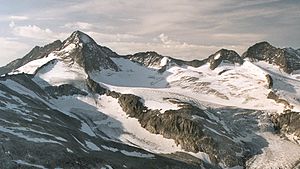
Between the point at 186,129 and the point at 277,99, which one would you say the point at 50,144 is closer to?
the point at 186,129

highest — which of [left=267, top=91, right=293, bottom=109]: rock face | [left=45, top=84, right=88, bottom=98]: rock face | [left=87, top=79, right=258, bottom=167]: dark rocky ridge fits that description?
[left=45, top=84, right=88, bottom=98]: rock face

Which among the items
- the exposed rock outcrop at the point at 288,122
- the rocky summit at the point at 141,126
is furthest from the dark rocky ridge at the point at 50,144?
the exposed rock outcrop at the point at 288,122

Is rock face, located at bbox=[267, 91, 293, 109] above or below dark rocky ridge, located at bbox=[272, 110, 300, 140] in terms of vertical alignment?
above

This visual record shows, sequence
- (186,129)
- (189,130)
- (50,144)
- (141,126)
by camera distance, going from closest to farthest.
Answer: (50,144)
(189,130)
(186,129)
(141,126)

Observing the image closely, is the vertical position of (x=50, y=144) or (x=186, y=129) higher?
(x=50, y=144)

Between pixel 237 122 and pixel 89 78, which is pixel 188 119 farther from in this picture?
pixel 89 78

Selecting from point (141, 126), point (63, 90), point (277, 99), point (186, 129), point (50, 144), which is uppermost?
point (63, 90)

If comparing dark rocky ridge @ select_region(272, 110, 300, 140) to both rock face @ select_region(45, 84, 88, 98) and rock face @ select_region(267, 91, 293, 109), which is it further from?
rock face @ select_region(45, 84, 88, 98)

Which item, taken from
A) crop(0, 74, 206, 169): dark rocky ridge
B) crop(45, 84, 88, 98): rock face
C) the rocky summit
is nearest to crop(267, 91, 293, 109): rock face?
the rocky summit

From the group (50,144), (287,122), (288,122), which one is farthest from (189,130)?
(50,144)

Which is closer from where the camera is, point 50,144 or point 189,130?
point 50,144

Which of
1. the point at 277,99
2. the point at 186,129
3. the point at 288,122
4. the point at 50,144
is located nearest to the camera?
the point at 50,144

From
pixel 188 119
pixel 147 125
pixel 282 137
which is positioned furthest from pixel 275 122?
pixel 147 125

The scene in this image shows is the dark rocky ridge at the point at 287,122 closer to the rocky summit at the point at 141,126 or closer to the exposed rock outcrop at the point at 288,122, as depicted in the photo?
the exposed rock outcrop at the point at 288,122
